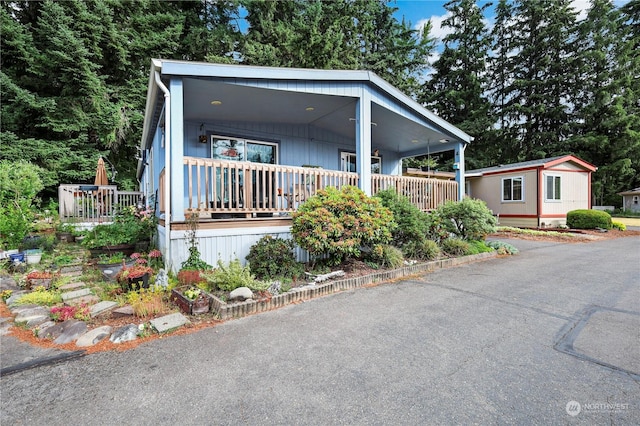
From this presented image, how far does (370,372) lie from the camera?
2.56 meters

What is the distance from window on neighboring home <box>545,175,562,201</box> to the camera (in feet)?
47.3

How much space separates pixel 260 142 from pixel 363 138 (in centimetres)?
306

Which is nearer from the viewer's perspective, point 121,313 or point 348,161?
point 121,313

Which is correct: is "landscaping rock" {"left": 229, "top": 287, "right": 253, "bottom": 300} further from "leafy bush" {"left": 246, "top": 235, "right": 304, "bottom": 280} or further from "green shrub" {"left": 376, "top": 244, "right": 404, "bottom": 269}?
"green shrub" {"left": 376, "top": 244, "right": 404, "bottom": 269}

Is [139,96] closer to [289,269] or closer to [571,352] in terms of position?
[289,269]

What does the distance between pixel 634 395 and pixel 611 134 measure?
94.8 feet

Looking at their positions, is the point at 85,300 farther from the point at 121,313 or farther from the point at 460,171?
the point at 460,171

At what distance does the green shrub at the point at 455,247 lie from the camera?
754cm

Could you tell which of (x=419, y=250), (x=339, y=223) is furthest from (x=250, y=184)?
(x=419, y=250)

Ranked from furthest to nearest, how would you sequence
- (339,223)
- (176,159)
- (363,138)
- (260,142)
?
(260,142)
(363,138)
(339,223)
(176,159)

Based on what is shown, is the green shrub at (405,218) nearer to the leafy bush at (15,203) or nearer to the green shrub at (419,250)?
the green shrub at (419,250)

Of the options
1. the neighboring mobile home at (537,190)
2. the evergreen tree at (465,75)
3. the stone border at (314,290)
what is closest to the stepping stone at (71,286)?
the stone border at (314,290)

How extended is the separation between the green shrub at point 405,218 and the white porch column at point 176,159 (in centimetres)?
393

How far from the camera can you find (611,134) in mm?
22609
